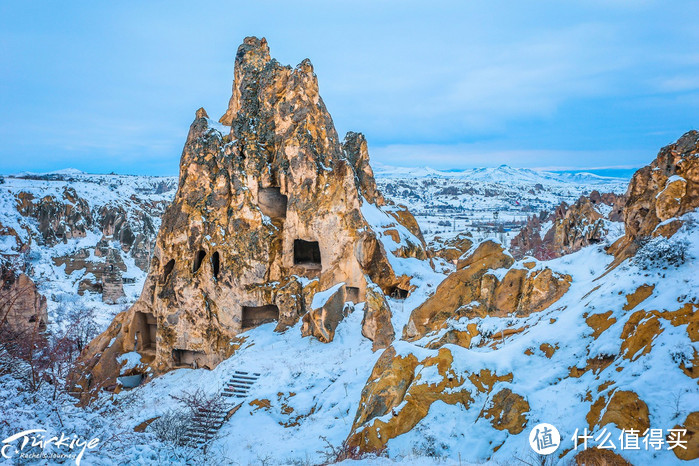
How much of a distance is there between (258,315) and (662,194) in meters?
17.7

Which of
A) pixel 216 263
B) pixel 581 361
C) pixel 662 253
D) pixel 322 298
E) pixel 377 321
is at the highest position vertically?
pixel 662 253

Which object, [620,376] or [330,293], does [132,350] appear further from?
[620,376]

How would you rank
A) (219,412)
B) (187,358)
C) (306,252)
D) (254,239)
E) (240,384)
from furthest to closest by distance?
1. (306,252)
2. (187,358)
3. (254,239)
4. (240,384)
5. (219,412)

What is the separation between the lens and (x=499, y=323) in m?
12.4

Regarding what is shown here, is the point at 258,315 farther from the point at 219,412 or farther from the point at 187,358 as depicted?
the point at 219,412

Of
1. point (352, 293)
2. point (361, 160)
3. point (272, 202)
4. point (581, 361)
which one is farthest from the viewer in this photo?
point (361, 160)

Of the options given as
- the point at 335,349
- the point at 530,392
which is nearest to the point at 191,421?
the point at 335,349

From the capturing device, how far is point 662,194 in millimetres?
10469

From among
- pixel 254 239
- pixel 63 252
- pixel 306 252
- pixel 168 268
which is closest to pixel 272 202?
pixel 254 239

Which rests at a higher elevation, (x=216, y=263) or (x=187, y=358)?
(x=216, y=263)

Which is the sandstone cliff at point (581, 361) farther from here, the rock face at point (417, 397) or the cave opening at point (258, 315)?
the cave opening at point (258, 315)

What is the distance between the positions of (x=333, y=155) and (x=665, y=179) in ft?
48.7

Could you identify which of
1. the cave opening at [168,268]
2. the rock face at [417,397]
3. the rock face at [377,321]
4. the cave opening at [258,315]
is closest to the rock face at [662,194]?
the rock face at [417,397]

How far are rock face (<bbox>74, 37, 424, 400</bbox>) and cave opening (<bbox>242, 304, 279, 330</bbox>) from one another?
0.05 meters
